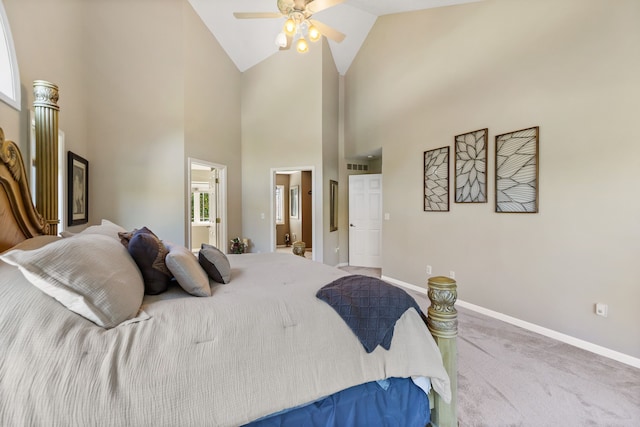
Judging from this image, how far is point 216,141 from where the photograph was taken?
496cm

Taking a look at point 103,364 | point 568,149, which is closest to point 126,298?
point 103,364

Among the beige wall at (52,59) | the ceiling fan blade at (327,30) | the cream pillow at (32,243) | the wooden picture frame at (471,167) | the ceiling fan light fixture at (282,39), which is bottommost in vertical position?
the cream pillow at (32,243)

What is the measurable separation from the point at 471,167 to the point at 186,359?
11.5 ft

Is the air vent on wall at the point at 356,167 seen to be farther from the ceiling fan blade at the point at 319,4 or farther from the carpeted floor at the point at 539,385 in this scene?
the carpeted floor at the point at 539,385

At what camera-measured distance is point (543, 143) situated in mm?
2818

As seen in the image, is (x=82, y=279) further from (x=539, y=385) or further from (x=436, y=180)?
(x=436, y=180)

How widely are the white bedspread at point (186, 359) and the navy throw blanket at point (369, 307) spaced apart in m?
0.04

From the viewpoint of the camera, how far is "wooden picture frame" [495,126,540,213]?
2885 mm

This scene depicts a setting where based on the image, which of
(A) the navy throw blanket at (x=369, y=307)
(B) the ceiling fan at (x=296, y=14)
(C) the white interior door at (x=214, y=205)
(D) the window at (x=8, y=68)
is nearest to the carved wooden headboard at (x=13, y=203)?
(D) the window at (x=8, y=68)

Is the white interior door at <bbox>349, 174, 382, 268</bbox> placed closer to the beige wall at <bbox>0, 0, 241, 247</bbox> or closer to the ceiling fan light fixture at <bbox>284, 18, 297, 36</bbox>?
the beige wall at <bbox>0, 0, 241, 247</bbox>

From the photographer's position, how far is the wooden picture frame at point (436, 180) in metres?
3.83

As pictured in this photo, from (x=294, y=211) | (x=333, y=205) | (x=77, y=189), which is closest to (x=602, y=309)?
(x=333, y=205)

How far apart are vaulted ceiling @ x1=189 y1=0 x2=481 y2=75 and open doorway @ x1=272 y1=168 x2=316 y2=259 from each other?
10.8 feet

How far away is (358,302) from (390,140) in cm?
386
